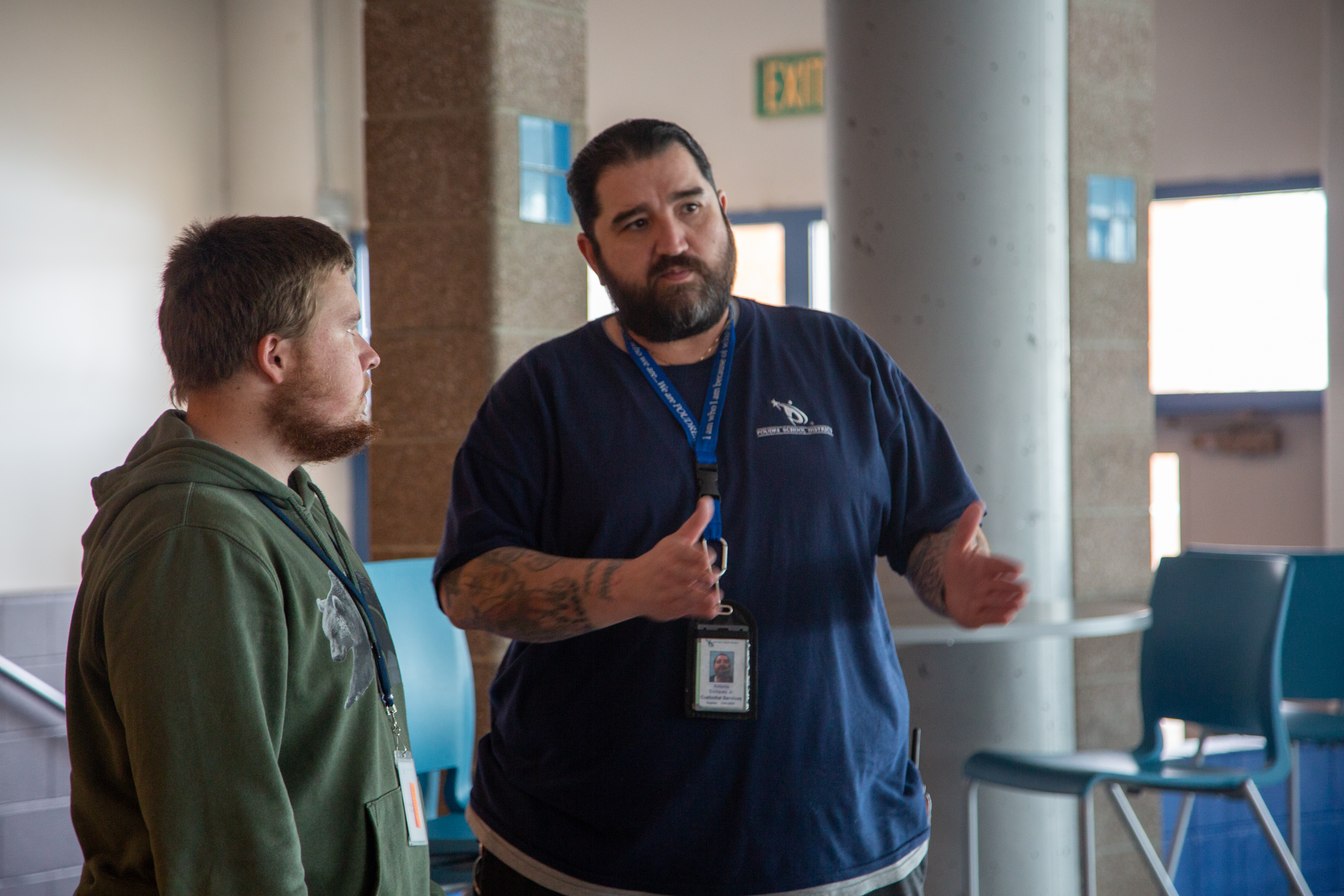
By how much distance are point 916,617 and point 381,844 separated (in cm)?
141

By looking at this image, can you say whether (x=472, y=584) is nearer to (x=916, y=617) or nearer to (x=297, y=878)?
(x=297, y=878)

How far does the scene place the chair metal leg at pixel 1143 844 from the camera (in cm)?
279

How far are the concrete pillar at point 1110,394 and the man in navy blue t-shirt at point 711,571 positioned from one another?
7.48 ft

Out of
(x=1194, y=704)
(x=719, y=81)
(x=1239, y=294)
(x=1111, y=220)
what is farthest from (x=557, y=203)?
(x=1239, y=294)

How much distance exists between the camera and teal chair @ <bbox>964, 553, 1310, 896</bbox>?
268cm

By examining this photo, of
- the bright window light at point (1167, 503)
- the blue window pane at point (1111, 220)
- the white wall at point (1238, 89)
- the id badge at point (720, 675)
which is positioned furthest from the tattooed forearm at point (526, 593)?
the white wall at point (1238, 89)

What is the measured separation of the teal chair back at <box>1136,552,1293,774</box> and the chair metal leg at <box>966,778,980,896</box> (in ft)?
1.44

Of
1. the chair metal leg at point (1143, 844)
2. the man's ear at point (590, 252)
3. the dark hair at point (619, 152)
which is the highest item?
the dark hair at point (619, 152)

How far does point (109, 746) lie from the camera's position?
3.48 ft

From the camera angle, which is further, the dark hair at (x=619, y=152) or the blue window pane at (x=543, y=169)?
the blue window pane at (x=543, y=169)

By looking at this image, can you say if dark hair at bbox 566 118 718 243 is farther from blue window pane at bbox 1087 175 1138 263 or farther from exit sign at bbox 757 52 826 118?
exit sign at bbox 757 52 826 118

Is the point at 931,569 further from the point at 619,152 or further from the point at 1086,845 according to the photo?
the point at 1086,845

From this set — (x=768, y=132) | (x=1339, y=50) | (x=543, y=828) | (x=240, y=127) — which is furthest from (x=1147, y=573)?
(x=240, y=127)

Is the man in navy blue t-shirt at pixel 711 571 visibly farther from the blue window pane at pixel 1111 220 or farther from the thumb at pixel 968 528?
the blue window pane at pixel 1111 220
